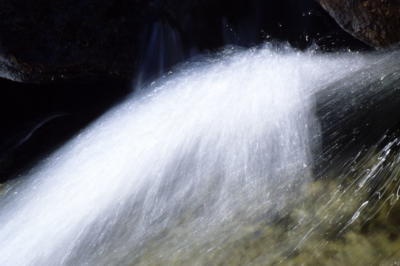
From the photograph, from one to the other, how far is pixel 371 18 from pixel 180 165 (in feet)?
8.67

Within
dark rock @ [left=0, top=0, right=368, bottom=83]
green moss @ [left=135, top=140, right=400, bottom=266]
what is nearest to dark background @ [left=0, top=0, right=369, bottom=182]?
dark rock @ [left=0, top=0, right=368, bottom=83]

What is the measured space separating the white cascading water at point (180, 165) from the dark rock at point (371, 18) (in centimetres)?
29

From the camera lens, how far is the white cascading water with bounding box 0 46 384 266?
9.72ft

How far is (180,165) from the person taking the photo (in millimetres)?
3895

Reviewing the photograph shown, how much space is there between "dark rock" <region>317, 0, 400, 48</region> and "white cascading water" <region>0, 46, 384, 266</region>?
29 cm

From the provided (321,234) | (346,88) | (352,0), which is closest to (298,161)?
(321,234)

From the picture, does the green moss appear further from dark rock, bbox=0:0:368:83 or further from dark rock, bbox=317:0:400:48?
dark rock, bbox=0:0:368:83

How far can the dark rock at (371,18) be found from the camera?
391cm

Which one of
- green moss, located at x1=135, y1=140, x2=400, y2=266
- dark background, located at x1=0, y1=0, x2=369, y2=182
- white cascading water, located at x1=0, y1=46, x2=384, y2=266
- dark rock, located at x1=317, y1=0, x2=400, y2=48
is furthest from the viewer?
dark background, located at x1=0, y1=0, x2=369, y2=182

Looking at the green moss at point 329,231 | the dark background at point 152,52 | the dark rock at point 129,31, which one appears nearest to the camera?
the green moss at point 329,231

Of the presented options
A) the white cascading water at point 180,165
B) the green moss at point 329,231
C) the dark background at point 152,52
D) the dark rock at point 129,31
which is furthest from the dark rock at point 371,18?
the green moss at point 329,231

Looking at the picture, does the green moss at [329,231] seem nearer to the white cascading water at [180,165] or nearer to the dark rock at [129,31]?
the white cascading water at [180,165]

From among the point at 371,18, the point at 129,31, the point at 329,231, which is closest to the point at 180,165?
the point at 329,231

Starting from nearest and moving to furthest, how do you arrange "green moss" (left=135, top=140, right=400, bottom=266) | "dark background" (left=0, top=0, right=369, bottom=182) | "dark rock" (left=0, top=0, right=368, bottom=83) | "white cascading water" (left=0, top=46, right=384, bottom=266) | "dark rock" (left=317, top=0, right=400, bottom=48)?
"green moss" (left=135, top=140, right=400, bottom=266) < "white cascading water" (left=0, top=46, right=384, bottom=266) < "dark rock" (left=317, top=0, right=400, bottom=48) < "dark rock" (left=0, top=0, right=368, bottom=83) < "dark background" (left=0, top=0, right=369, bottom=182)
